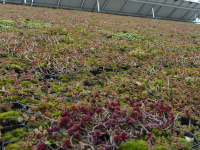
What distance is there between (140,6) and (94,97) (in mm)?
24373

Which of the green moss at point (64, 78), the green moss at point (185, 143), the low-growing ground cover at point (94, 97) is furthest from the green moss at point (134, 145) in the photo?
the green moss at point (64, 78)

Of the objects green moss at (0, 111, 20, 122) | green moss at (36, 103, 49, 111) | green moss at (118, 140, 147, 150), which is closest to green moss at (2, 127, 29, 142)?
green moss at (0, 111, 20, 122)

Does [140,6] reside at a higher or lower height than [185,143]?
higher

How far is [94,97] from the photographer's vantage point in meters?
3.06

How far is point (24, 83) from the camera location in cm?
321

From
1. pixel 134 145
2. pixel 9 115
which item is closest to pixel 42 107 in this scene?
pixel 9 115

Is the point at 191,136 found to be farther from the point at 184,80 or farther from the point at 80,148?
the point at 184,80

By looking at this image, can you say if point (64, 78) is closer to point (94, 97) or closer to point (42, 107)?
point (94, 97)

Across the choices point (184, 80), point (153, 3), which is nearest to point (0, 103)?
point (184, 80)

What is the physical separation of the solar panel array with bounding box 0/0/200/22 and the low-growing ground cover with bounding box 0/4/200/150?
15.3 metres

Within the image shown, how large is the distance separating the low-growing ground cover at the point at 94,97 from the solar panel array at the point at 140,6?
15.3 meters

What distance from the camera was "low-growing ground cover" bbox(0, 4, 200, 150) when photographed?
6.58 feet

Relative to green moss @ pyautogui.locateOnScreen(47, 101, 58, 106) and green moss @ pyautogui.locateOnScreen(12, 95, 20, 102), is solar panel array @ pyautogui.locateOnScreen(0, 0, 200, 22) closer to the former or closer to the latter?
green moss @ pyautogui.locateOnScreen(12, 95, 20, 102)

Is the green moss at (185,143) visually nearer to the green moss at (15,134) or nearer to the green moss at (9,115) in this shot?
the green moss at (15,134)
